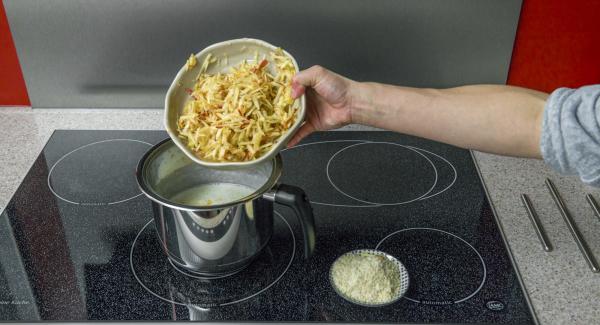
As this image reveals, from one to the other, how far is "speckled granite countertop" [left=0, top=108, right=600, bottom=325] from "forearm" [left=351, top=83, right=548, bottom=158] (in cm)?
20

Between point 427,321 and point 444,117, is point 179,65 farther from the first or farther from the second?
point 427,321

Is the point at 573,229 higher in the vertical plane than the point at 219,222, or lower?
lower

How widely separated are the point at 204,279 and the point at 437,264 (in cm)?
39

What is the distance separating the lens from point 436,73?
→ 134 centimetres

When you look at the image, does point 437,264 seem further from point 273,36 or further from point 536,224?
point 273,36

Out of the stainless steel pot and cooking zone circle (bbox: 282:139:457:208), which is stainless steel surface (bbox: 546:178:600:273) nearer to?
cooking zone circle (bbox: 282:139:457:208)

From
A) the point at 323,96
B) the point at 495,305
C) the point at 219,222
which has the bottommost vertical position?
the point at 495,305

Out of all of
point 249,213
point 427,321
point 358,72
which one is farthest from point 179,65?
point 427,321

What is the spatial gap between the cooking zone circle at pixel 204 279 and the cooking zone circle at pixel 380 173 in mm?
205

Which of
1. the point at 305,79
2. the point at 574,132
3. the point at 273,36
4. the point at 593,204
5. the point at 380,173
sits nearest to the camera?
the point at 574,132

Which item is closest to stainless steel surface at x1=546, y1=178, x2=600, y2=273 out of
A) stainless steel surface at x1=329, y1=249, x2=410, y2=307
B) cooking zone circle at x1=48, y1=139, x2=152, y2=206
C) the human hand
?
stainless steel surface at x1=329, y1=249, x2=410, y2=307

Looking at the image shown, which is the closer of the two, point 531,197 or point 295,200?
point 295,200

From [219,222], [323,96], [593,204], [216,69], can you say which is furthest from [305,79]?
[593,204]

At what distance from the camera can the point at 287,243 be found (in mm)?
1005
